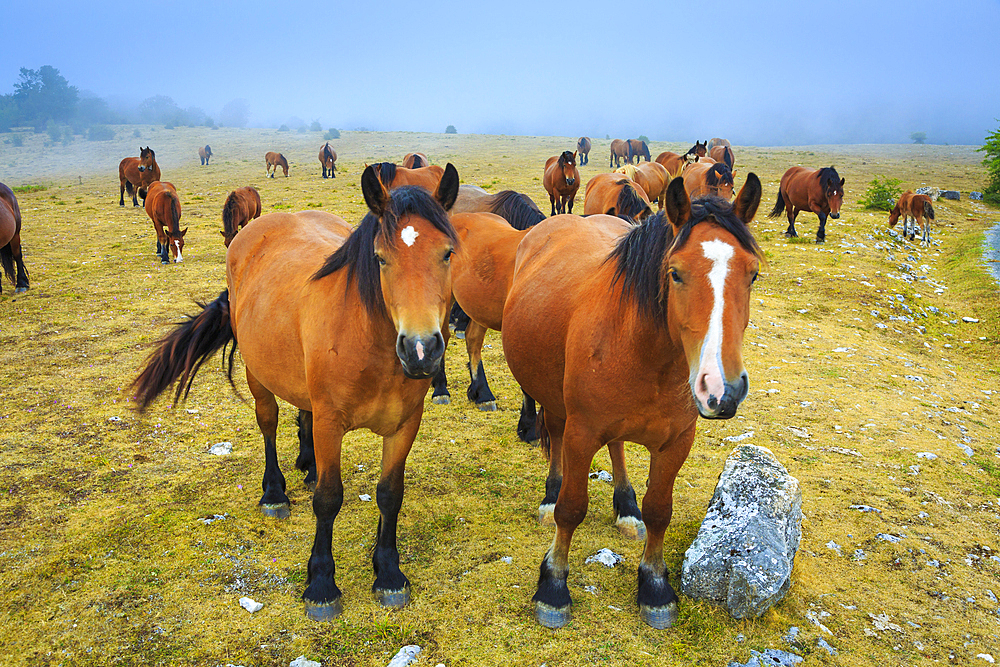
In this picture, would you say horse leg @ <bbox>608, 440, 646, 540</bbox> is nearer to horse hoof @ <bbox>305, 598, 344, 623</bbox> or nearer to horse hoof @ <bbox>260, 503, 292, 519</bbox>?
horse hoof @ <bbox>305, 598, 344, 623</bbox>

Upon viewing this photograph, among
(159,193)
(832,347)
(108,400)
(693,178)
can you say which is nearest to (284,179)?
(159,193)

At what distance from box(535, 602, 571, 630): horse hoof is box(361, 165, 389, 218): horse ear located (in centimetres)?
245

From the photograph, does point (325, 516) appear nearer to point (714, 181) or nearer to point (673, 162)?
point (714, 181)

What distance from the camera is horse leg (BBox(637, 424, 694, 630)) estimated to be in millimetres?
3217

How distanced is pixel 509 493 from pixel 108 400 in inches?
184

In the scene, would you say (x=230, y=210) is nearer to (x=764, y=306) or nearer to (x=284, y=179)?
(x=764, y=306)

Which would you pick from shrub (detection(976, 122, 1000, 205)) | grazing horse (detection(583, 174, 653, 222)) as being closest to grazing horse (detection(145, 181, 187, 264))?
grazing horse (detection(583, 174, 653, 222))

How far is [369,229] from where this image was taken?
3182 mm

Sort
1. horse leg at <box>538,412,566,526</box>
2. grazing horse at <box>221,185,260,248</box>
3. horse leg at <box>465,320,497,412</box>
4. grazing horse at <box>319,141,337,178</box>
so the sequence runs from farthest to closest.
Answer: grazing horse at <box>319,141,337,178</box>
grazing horse at <box>221,185,260,248</box>
horse leg at <box>465,320,497,412</box>
horse leg at <box>538,412,566,526</box>

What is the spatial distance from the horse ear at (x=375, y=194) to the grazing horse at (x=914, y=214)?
666 inches

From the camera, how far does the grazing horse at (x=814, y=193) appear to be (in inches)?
581

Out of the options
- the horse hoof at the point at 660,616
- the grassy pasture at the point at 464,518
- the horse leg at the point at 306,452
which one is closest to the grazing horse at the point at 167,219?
the grassy pasture at the point at 464,518

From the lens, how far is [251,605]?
3432mm

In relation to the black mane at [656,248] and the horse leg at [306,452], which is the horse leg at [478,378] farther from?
the black mane at [656,248]
